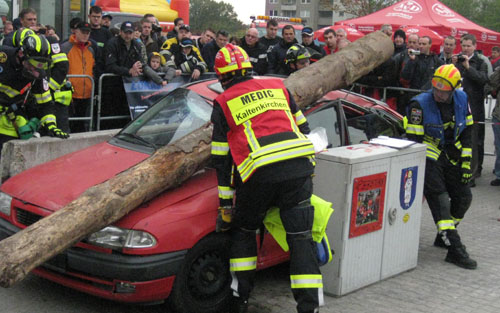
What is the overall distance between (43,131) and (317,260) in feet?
12.7

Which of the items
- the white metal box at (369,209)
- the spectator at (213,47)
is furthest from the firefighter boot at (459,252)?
the spectator at (213,47)

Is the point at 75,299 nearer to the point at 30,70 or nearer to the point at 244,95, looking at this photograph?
the point at 244,95

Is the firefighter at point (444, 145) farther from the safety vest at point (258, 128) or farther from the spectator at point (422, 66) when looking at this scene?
the spectator at point (422, 66)

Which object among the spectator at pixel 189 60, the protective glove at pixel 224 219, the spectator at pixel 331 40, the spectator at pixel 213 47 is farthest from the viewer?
the spectator at pixel 331 40

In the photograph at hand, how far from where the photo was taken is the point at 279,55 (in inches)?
410

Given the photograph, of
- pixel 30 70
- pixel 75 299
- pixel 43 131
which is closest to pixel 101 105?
pixel 43 131

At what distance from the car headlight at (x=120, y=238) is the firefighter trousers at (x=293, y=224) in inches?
26.2

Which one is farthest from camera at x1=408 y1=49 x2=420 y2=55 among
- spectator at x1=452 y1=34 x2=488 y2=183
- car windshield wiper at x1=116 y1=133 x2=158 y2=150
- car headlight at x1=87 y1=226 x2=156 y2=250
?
car headlight at x1=87 y1=226 x2=156 y2=250

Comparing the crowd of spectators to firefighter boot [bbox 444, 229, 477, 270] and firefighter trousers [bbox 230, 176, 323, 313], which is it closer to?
firefighter boot [bbox 444, 229, 477, 270]

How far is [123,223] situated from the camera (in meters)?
4.77

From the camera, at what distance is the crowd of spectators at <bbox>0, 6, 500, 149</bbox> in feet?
30.0

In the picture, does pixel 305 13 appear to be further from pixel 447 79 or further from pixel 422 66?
pixel 447 79

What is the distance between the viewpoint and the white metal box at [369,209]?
552 centimetres

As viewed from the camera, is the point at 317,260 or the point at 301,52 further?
the point at 301,52
